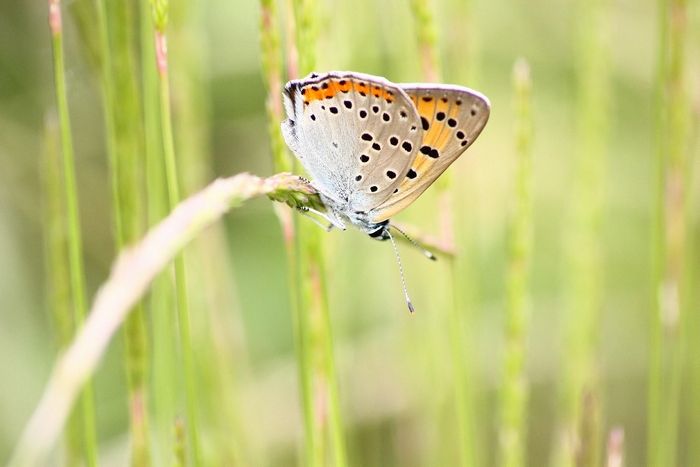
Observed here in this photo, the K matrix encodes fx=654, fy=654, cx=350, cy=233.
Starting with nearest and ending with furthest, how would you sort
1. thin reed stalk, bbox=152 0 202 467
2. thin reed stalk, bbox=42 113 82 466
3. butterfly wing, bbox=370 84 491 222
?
1. thin reed stalk, bbox=152 0 202 467
2. thin reed stalk, bbox=42 113 82 466
3. butterfly wing, bbox=370 84 491 222

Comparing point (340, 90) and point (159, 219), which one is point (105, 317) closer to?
point (159, 219)

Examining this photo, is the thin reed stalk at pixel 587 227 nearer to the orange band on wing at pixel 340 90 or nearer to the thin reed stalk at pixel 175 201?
the orange band on wing at pixel 340 90

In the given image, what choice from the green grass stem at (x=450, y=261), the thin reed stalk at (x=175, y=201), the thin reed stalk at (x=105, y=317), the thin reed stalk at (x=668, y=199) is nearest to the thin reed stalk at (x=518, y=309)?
the green grass stem at (x=450, y=261)

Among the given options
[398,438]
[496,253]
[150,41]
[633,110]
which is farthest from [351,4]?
[633,110]

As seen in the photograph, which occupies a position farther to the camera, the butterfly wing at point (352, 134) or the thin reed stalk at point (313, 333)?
the butterfly wing at point (352, 134)

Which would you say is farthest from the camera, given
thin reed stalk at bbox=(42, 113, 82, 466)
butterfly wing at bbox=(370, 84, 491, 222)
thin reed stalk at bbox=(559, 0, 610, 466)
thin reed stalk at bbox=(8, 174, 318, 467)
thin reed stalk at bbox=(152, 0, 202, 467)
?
thin reed stalk at bbox=(559, 0, 610, 466)

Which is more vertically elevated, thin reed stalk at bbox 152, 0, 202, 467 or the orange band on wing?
the orange band on wing

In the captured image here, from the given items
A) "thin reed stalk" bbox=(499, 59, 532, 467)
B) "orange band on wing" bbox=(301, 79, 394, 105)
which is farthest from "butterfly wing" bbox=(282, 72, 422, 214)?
"thin reed stalk" bbox=(499, 59, 532, 467)

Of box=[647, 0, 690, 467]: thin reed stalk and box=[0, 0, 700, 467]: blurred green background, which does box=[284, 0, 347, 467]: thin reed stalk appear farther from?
box=[647, 0, 690, 467]: thin reed stalk
